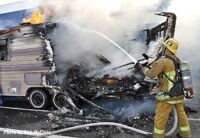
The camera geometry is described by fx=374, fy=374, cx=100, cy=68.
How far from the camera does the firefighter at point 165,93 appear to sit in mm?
6152

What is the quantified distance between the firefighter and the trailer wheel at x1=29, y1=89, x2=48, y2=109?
386 cm

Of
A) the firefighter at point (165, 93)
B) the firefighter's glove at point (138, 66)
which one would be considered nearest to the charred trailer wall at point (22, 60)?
the firefighter's glove at point (138, 66)

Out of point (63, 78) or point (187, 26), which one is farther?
point (187, 26)

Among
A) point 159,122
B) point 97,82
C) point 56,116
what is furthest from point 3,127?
point 159,122

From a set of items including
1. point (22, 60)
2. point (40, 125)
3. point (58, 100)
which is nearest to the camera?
point (40, 125)

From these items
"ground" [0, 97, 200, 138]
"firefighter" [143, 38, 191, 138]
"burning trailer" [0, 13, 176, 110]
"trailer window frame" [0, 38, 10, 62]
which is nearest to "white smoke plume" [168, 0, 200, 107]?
"burning trailer" [0, 13, 176, 110]

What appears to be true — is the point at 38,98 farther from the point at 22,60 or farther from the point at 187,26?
the point at 187,26

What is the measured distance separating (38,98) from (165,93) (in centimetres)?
438

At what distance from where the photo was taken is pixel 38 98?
9633mm

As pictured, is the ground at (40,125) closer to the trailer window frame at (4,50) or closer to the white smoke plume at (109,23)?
the trailer window frame at (4,50)

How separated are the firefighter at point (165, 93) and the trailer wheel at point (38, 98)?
386cm

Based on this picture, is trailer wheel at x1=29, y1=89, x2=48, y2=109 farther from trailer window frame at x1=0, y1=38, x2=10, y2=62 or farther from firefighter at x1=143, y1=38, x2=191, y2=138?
firefighter at x1=143, y1=38, x2=191, y2=138

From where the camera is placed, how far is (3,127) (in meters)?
7.96

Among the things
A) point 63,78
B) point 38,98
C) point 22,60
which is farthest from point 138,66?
point 22,60
